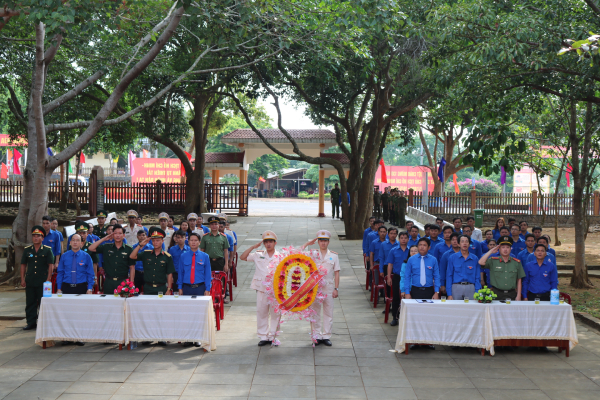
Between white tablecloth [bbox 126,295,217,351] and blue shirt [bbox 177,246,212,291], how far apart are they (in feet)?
2.04

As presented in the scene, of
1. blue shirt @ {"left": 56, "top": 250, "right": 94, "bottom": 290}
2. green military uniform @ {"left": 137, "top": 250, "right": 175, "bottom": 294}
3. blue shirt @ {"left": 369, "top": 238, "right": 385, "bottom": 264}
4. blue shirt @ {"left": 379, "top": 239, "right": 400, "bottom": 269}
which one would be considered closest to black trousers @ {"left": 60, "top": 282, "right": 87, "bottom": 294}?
blue shirt @ {"left": 56, "top": 250, "right": 94, "bottom": 290}


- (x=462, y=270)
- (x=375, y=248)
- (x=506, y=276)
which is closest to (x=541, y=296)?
(x=506, y=276)

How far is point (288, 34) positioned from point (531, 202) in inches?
746

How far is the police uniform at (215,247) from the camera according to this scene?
34.2ft

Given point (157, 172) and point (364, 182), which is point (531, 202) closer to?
point (364, 182)

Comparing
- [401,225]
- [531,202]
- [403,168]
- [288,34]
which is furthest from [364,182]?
[403,168]

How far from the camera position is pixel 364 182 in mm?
20500

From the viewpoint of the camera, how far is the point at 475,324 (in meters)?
7.73

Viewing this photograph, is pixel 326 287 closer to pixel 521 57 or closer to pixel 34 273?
pixel 34 273

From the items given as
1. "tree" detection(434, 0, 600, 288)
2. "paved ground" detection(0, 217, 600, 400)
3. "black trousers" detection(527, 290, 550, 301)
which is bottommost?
"paved ground" detection(0, 217, 600, 400)

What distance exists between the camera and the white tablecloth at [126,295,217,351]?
7.74 m

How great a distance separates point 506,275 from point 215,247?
5028mm

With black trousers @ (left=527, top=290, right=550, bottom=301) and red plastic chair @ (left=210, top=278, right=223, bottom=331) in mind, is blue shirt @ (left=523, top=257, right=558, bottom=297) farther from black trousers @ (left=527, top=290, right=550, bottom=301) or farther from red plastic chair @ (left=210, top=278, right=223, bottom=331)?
red plastic chair @ (left=210, top=278, right=223, bottom=331)

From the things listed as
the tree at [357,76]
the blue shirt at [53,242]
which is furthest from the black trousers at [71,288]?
the tree at [357,76]
